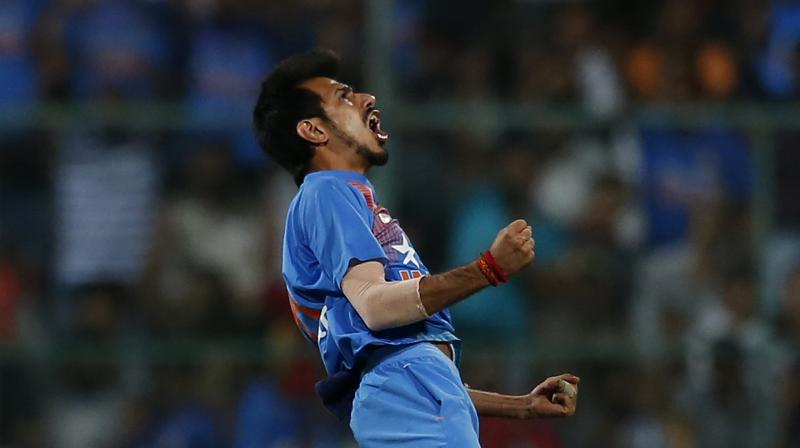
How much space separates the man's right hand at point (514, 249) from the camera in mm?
4281

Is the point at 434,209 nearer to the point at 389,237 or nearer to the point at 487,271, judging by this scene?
the point at 389,237

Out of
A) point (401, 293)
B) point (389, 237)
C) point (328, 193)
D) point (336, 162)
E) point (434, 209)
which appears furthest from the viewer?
point (434, 209)

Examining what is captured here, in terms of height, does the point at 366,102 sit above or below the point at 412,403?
above

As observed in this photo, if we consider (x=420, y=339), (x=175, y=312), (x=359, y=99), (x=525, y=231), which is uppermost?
(x=359, y=99)

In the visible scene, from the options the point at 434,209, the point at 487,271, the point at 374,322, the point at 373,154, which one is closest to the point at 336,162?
the point at 373,154

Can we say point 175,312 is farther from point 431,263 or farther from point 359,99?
point 359,99

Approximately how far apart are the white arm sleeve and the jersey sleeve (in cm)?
4

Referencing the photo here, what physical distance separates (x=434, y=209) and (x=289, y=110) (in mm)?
4792

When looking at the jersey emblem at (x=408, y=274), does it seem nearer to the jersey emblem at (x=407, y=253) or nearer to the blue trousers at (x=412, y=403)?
the jersey emblem at (x=407, y=253)

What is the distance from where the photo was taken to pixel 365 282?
452 centimetres

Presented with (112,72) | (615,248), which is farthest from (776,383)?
(112,72)

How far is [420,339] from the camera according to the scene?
15.4 feet

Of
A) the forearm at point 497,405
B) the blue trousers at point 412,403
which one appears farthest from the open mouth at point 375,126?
the forearm at point 497,405

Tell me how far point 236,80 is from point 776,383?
4.14 m
